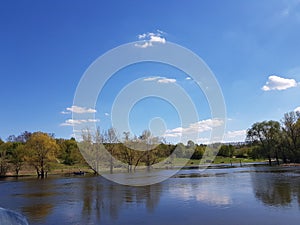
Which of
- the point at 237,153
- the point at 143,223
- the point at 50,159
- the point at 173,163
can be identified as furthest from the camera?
the point at 237,153

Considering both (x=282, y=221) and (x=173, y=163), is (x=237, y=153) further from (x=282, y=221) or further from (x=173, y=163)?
(x=282, y=221)

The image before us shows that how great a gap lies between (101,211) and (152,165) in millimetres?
54806

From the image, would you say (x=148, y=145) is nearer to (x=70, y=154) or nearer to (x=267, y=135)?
(x=70, y=154)

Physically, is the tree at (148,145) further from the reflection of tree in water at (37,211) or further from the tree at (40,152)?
the reflection of tree in water at (37,211)

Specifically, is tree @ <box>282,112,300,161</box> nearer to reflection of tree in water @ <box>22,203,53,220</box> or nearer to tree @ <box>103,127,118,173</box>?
tree @ <box>103,127,118,173</box>

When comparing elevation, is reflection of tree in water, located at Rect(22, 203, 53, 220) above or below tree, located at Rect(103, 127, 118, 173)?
below

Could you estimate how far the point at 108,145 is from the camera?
5762cm

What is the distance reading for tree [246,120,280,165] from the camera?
65125 mm

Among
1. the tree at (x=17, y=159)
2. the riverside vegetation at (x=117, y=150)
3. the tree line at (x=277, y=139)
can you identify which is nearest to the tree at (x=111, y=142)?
the riverside vegetation at (x=117, y=150)

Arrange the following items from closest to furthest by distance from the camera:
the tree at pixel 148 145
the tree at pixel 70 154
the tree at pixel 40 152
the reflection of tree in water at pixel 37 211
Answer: the reflection of tree in water at pixel 37 211, the tree at pixel 40 152, the tree at pixel 70 154, the tree at pixel 148 145

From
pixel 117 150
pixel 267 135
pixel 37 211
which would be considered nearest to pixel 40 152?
pixel 117 150

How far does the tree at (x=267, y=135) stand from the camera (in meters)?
65.1

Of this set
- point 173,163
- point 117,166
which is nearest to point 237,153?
point 173,163

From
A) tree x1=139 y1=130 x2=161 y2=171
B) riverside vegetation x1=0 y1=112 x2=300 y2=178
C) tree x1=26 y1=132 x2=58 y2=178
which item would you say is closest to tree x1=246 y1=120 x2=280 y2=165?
riverside vegetation x1=0 y1=112 x2=300 y2=178
